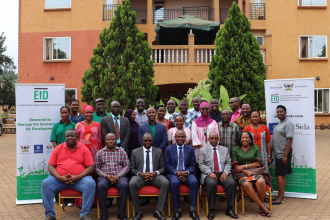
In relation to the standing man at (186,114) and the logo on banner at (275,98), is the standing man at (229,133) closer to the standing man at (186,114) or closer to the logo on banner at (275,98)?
the standing man at (186,114)

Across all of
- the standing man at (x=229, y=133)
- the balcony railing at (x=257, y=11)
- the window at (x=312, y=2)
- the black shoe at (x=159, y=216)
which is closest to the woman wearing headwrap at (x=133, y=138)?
the black shoe at (x=159, y=216)

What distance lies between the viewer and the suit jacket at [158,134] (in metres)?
6.95

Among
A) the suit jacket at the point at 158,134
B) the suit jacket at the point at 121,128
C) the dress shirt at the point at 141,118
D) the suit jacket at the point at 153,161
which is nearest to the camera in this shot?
the suit jacket at the point at 153,161

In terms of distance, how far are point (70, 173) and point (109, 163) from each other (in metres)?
0.71

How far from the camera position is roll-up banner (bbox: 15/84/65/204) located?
7250 millimetres

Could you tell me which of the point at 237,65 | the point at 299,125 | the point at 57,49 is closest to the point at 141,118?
the point at 299,125

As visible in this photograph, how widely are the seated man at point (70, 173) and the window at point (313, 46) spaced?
56.5 ft

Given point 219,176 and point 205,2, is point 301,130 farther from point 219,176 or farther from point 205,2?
point 205,2

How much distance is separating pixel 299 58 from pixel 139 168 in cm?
1632

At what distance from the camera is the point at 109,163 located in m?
6.46

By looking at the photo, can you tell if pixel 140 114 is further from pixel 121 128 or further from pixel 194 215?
pixel 194 215

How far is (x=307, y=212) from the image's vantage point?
6445mm

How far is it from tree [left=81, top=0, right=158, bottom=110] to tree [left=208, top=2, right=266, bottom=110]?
273 centimetres


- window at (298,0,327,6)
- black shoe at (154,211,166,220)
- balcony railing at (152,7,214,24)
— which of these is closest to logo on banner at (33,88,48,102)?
black shoe at (154,211,166,220)
